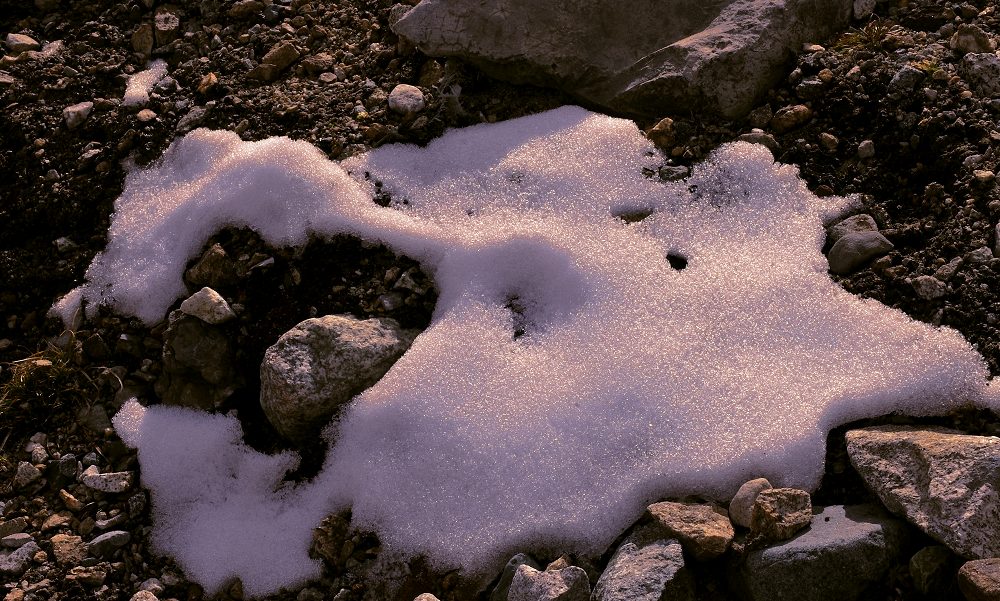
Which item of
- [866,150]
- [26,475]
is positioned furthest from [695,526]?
[26,475]

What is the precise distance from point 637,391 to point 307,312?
53.7 inches

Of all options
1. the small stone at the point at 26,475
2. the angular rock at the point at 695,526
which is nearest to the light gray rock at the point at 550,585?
the angular rock at the point at 695,526

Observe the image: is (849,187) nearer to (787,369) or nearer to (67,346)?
(787,369)

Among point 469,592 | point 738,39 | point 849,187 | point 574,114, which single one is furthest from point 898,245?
point 469,592

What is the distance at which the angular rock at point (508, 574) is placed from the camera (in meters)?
2.88

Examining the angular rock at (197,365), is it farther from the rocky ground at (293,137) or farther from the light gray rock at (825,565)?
the light gray rock at (825,565)

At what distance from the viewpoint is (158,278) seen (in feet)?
12.4

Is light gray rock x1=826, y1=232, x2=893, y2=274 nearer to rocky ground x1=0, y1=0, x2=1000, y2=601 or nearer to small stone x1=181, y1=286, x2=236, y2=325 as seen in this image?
rocky ground x1=0, y1=0, x2=1000, y2=601

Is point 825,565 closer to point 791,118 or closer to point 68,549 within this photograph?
point 791,118

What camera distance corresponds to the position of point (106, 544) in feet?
10.7

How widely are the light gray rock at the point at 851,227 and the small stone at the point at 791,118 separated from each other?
1.79 ft

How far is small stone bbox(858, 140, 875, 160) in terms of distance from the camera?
3688 mm

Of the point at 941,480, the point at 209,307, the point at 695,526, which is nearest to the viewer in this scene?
the point at 941,480

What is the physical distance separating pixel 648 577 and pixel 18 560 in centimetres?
229
